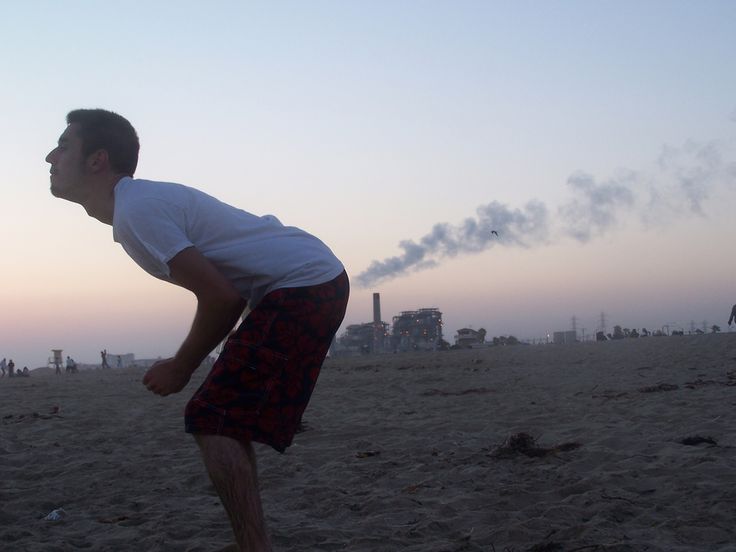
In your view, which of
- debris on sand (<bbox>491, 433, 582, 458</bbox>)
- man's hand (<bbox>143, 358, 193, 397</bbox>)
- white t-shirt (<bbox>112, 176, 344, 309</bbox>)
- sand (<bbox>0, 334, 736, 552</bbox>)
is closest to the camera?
white t-shirt (<bbox>112, 176, 344, 309</bbox>)

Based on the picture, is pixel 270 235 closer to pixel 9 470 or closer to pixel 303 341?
pixel 303 341

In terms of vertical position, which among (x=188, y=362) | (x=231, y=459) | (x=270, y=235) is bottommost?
(x=231, y=459)

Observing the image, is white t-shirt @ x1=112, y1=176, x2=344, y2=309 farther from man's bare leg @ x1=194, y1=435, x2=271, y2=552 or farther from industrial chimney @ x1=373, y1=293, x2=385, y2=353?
industrial chimney @ x1=373, y1=293, x2=385, y2=353

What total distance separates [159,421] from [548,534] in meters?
5.97

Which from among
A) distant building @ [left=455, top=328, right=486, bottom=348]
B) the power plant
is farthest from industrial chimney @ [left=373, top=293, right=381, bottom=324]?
distant building @ [left=455, top=328, right=486, bottom=348]

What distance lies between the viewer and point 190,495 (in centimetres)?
430

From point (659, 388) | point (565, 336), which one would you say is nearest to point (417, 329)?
point (565, 336)

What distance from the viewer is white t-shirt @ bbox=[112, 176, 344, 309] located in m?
2.04

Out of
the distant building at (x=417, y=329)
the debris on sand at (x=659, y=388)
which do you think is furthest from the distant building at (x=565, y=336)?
the debris on sand at (x=659, y=388)

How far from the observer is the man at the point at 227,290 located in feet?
6.82

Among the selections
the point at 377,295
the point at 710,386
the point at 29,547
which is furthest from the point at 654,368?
the point at 377,295

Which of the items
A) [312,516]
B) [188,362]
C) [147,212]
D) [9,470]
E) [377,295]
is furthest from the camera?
[377,295]

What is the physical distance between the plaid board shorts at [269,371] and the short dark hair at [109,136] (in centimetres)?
71

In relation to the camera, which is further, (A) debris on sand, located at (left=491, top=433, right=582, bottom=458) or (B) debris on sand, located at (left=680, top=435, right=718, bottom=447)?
(A) debris on sand, located at (left=491, top=433, right=582, bottom=458)
